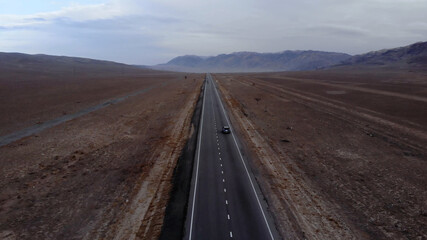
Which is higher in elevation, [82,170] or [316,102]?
[316,102]

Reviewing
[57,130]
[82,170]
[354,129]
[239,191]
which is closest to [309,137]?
[354,129]

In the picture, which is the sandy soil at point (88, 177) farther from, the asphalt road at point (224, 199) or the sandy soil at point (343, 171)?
the sandy soil at point (343, 171)

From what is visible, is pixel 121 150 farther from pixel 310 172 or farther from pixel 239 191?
pixel 310 172

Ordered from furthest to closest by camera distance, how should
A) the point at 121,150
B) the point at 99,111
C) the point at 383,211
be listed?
1. the point at 99,111
2. the point at 121,150
3. the point at 383,211

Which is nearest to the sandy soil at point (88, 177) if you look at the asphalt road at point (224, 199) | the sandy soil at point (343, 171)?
the asphalt road at point (224, 199)

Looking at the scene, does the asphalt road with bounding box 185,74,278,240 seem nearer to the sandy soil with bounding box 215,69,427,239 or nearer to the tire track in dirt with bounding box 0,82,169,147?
the sandy soil with bounding box 215,69,427,239

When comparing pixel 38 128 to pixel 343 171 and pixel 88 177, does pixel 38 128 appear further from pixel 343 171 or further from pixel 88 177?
pixel 343 171

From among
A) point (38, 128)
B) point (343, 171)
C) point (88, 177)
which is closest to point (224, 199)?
point (88, 177)
